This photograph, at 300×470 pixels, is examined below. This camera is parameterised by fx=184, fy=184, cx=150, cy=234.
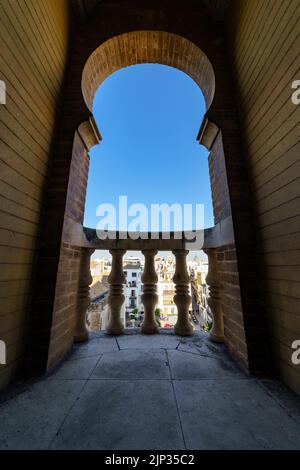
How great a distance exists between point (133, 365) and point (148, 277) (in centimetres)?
104

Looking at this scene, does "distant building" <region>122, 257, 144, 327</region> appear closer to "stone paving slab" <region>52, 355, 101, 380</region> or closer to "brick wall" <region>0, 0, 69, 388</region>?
"stone paving slab" <region>52, 355, 101, 380</region>

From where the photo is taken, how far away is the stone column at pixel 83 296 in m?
2.31

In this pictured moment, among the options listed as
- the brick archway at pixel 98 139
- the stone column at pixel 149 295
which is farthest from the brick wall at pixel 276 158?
the stone column at pixel 149 295

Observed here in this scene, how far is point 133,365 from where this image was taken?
173 centimetres

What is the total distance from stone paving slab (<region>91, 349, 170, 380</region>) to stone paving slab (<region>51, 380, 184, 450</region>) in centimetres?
11

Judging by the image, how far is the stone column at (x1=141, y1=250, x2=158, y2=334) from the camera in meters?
2.50

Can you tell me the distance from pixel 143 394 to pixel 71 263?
1437mm

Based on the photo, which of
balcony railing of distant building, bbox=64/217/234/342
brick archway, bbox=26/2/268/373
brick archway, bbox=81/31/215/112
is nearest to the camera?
brick archway, bbox=26/2/268/373

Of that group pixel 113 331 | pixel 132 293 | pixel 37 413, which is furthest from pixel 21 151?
pixel 132 293

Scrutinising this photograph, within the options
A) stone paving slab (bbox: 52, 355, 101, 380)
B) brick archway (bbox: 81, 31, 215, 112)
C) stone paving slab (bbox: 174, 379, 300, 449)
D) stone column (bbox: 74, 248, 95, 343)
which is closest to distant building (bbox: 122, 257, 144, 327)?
stone column (bbox: 74, 248, 95, 343)

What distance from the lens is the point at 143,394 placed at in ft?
4.38

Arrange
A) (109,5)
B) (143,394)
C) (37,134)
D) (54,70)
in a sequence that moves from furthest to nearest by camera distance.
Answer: (109,5)
(54,70)
(37,134)
(143,394)
